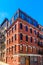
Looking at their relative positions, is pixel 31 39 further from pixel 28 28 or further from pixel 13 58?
pixel 13 58

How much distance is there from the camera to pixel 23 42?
40.2 metres

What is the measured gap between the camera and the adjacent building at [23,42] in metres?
39.2

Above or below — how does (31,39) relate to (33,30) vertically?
below

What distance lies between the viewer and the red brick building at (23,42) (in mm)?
39166

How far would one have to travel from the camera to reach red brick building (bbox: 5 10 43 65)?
3917 cm

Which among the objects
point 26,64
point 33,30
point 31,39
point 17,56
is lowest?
point 26,64

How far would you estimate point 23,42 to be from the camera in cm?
4016

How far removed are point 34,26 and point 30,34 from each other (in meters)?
4.48

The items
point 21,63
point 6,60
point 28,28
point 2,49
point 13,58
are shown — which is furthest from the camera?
point 2,49

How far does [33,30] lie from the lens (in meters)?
46.2

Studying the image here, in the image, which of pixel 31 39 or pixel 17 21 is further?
pixel 31 39

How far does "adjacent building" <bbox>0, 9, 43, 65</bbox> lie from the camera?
39188 millimetres

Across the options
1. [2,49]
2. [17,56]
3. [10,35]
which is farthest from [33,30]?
[2,49]

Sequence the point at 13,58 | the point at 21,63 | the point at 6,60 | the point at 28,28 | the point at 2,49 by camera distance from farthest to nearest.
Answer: the point at 2,49
the point at 6,60
the point at 28,28
the point at 13,58
the point at 21,63
